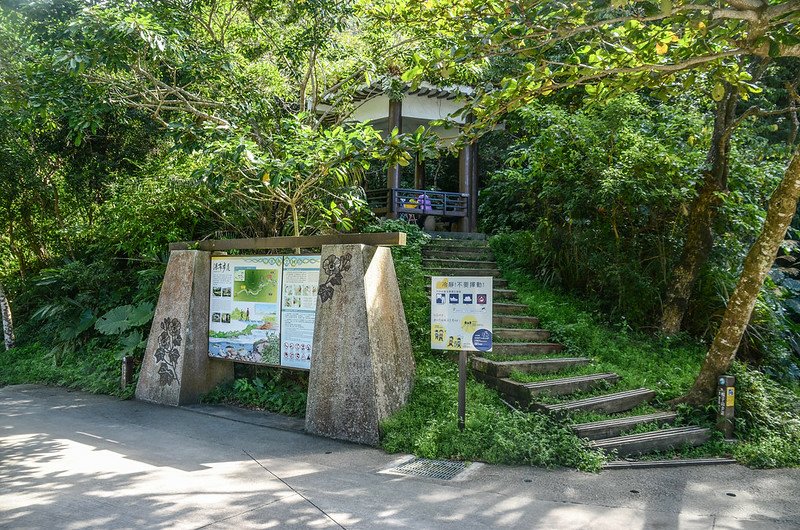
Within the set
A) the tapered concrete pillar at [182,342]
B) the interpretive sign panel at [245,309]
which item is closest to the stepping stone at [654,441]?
the interpretive sign panel at [245,309]

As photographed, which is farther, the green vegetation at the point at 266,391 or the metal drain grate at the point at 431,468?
the green vegetation at the point at 266,391

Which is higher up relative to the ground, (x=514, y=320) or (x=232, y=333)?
(x=514, y=320)

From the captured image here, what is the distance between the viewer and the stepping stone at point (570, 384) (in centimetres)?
693

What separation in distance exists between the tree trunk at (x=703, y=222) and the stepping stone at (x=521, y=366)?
2.24 meters

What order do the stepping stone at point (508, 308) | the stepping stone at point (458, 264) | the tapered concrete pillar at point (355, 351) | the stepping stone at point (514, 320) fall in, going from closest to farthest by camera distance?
the tapered concrete pillar at point (355, 351) → the stepping stone at point (514, 320) → the stepping stone at point (508, 308) → the stepping stone at point (458, 264)

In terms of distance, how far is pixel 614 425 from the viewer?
644cm

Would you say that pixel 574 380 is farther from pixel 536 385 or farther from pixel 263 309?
pixel 263 309

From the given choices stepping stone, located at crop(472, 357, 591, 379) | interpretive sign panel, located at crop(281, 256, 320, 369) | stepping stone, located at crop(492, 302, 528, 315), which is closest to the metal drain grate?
stepping stone, located at crop(472, 357, 591, 379)

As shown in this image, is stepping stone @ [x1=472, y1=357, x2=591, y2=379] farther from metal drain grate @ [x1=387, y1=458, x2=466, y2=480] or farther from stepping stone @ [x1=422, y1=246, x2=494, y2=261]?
stepping stone @ [x1=422, y1=246, x2=494, y2=261]

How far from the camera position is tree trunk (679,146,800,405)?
6.62 metres

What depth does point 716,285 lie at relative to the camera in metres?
9.27

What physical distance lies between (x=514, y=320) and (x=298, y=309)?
341 centimetres

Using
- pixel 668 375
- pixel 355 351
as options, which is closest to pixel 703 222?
pixel 668 375

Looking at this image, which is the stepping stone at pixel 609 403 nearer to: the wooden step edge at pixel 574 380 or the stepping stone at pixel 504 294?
the wooden step edge at pixel 574 380
